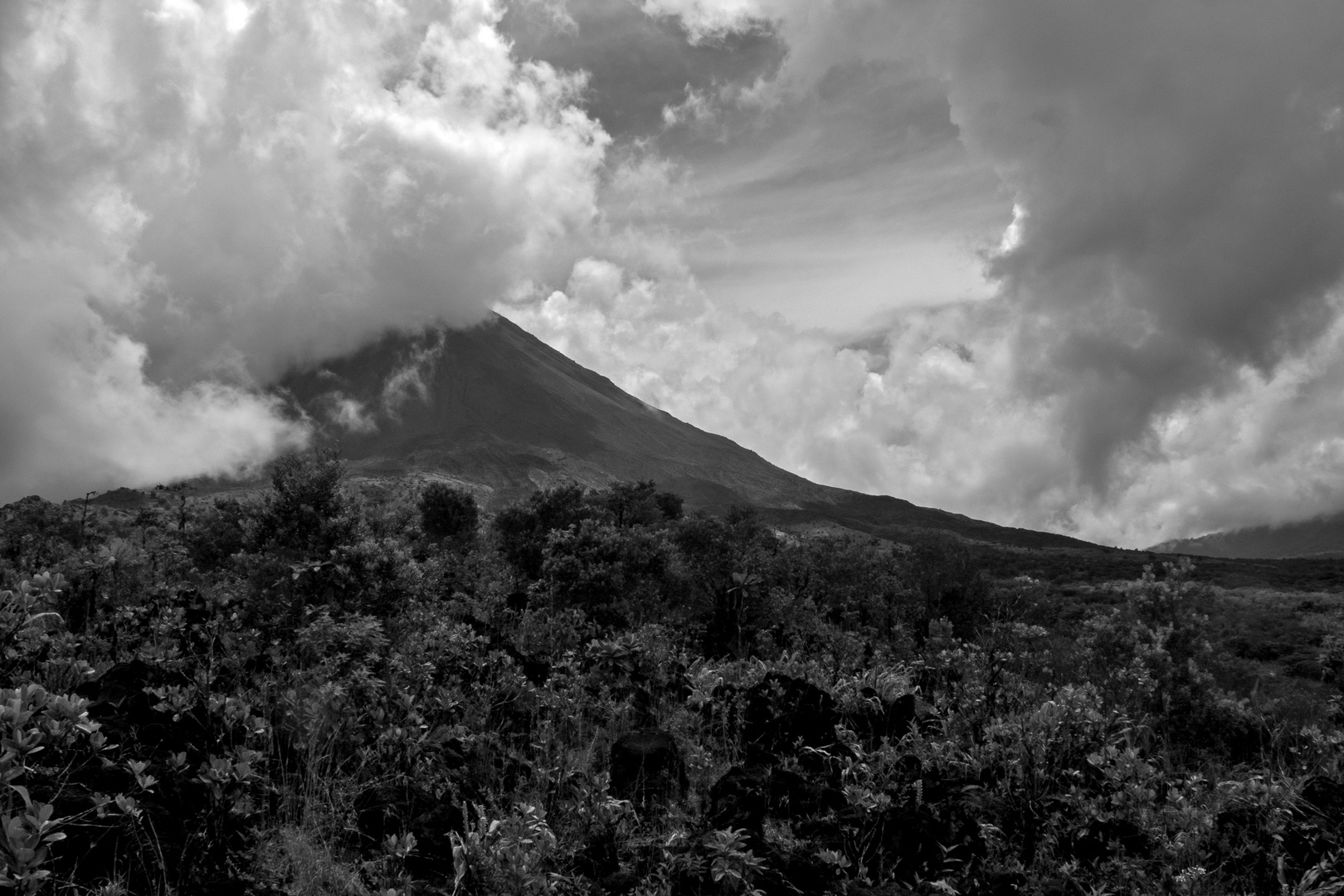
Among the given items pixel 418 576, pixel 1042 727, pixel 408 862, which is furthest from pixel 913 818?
pixel 418 576

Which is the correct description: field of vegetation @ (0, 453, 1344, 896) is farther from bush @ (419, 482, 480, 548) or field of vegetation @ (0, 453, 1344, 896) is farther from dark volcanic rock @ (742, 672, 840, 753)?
bush @ (419, 482, 480, 548)

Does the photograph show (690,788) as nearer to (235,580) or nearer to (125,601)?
(125,601)

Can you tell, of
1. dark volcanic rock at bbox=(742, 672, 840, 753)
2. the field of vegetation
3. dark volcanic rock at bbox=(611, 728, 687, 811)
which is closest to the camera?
the field of vegetation

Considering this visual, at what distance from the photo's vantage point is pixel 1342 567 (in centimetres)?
6969

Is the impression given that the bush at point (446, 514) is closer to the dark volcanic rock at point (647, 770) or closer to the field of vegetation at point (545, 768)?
the field of vegetation at point (545, 768)

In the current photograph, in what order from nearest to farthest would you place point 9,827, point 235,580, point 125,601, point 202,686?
point 9,827, point 202,686, point 125,601, point 235,580

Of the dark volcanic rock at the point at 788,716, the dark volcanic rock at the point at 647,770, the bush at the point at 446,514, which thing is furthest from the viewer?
the bush at the point at 446,514

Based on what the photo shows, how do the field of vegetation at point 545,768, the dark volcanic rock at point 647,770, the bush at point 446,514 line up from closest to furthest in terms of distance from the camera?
the field of vegetation at point 545,768, the dark volcanic rock at point 647,770, the bush at point 446,514

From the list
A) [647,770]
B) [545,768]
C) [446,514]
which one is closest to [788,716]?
[647,770]

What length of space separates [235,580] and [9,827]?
38.5ft

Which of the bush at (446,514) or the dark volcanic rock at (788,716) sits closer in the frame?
the dark volcanic rock at (788,716)

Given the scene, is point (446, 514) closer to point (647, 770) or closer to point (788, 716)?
point (788, 716)

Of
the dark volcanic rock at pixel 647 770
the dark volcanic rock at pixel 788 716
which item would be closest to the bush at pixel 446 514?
the dark volcanic rock at pixel 788 716

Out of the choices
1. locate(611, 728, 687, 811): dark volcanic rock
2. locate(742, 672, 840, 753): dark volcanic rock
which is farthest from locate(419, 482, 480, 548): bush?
locate(611, 728, 687, 811): dark volcanic rock
